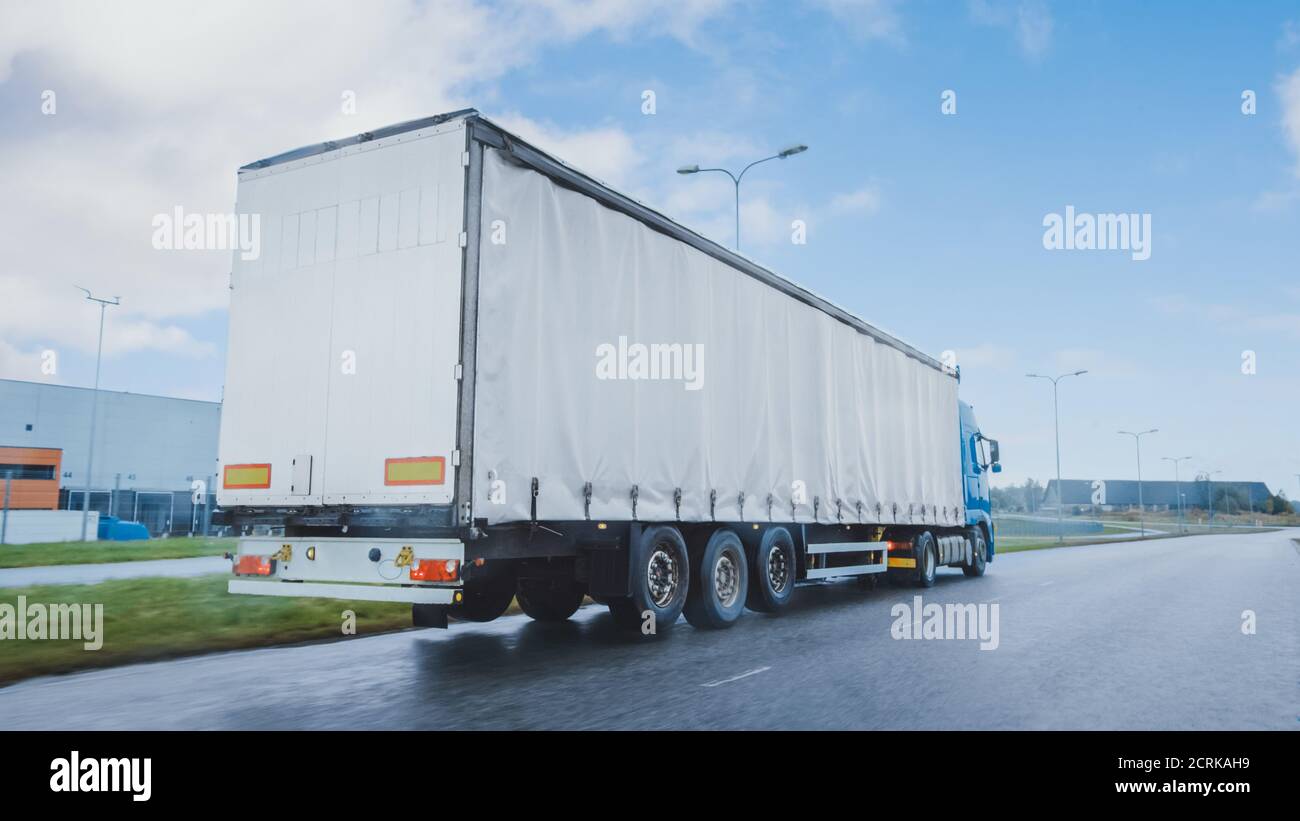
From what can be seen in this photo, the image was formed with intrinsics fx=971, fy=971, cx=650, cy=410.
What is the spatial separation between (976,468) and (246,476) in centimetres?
1576

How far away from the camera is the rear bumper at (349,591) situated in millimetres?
7383

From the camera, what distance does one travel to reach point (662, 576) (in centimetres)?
987

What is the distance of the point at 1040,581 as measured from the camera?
62.1 feet

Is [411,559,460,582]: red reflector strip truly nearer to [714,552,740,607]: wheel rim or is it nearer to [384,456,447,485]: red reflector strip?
[384,456,447,485]: red reflector strip

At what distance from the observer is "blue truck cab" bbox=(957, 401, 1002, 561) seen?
19.7 metres

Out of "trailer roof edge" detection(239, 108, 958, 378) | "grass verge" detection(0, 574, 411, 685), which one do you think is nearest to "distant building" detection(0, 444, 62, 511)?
"grass verge" detection(0, 574, 411, 685)

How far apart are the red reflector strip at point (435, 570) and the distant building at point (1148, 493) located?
158m

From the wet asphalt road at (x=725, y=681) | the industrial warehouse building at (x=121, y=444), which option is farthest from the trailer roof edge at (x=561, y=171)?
the industrial warehouse building at (x=121, y=444)

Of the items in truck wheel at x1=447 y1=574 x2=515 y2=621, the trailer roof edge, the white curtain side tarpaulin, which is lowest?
truck wheel at x1=447 y1=574 x2=515 y2=621

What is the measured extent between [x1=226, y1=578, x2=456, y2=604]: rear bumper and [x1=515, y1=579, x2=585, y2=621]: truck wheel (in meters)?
2.92

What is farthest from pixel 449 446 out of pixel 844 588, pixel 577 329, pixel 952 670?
pixel 844 588

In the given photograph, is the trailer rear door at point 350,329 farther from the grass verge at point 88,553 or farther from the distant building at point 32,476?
the distant building at point 32,476

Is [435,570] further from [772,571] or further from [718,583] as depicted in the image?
[772,571]
